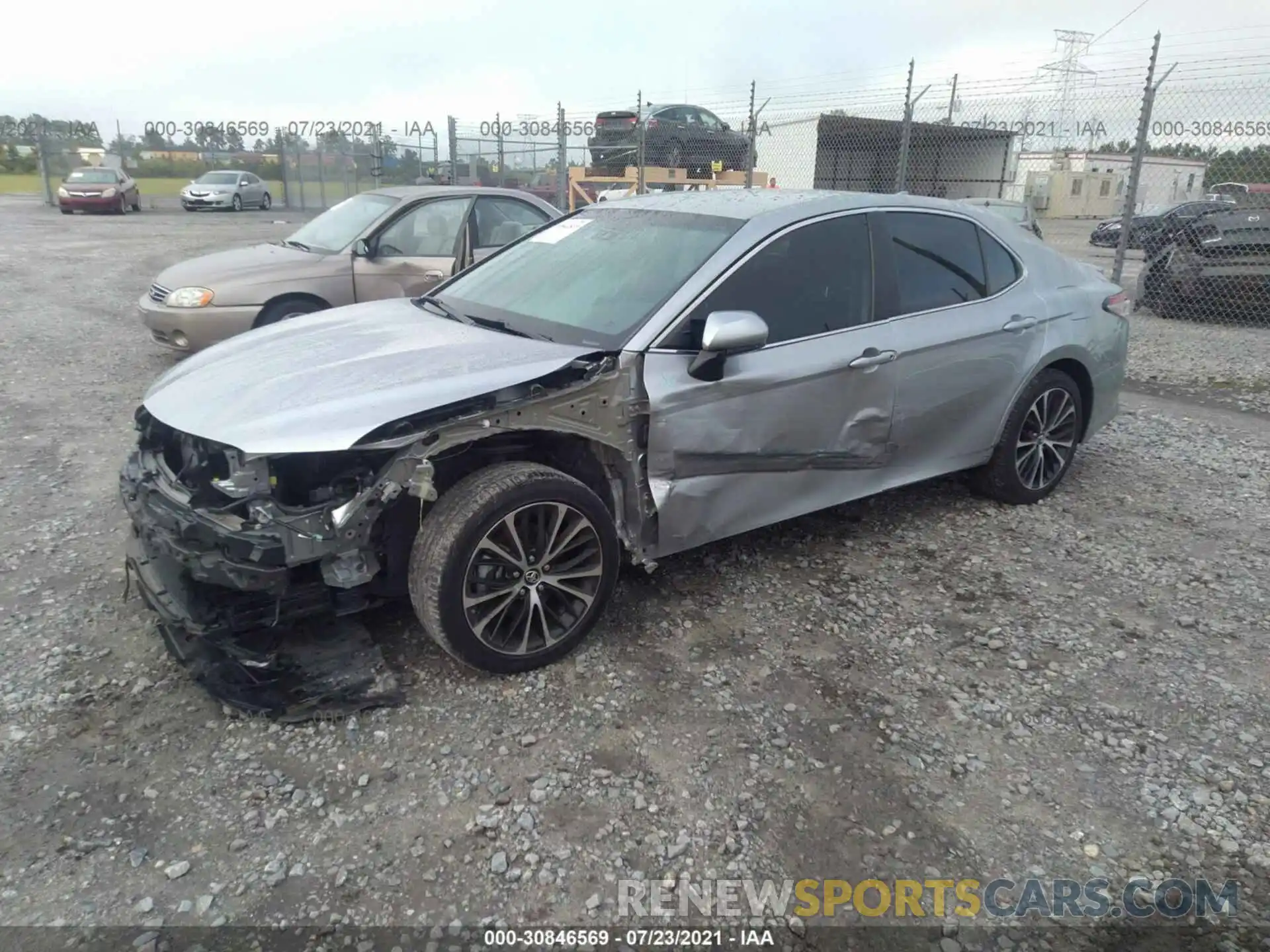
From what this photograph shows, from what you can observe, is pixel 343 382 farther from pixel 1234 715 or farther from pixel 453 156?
pixel 453 156

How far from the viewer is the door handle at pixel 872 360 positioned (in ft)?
12.6

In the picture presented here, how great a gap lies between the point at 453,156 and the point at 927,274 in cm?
1280

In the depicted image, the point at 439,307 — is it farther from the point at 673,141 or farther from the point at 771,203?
the point at 673,141

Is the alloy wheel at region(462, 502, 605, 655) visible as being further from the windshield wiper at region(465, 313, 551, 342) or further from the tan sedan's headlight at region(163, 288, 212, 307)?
the tan sedan's headlight at region(163, 288, 212, 307)

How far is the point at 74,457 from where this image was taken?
5.41 m

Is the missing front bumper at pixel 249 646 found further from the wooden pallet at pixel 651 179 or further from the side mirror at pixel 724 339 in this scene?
the wooden pallet at pixel 651 179

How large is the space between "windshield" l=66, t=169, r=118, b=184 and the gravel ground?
24811mm

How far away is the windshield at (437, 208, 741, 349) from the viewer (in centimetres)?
358

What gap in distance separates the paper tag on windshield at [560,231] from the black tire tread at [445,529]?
1695mm

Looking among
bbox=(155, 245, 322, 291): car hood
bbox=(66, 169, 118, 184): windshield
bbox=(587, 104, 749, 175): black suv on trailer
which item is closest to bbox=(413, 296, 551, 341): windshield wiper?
bbox=(155, 245, 322, 291): car hood

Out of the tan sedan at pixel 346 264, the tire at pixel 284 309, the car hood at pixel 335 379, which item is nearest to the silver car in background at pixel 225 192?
the tan sedan at pixel 346 264

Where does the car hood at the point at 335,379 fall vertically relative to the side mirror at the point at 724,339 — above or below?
below

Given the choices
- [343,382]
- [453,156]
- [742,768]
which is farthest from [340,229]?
[453,156]

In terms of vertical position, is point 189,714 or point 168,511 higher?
point 168,511
